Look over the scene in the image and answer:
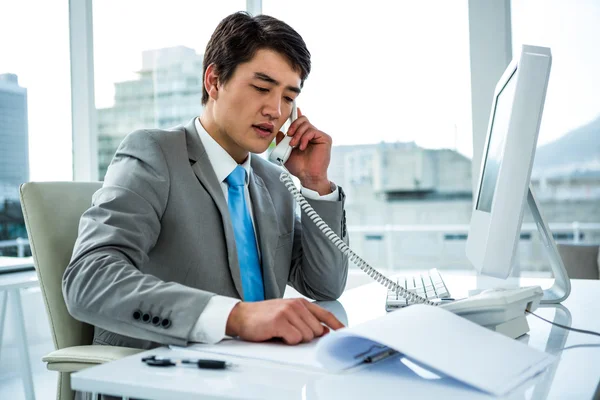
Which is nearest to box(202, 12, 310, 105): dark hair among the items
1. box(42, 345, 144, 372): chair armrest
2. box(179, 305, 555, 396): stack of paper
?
box(42, 345, 144, 372): chair armrest

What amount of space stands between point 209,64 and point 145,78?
84.8 inches

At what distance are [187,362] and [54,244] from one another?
24.3 inches

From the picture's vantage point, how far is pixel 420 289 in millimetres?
1345

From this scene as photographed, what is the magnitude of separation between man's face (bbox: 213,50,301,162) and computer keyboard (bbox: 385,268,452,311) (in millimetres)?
484

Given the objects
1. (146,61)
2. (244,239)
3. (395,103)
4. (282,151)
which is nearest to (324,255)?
(244,239)

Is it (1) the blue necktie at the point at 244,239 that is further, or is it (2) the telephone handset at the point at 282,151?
(2) the telephone handset at the point at 282,151

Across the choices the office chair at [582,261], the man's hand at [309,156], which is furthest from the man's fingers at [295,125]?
the office chair at [582,261]

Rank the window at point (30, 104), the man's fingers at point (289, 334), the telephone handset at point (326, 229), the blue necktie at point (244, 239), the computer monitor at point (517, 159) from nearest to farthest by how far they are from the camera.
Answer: the man's fingers at point (289, 334) → the computer monitor at point (517, 159) → the telephone handset at point (326, 229) → the blue necktie at point (244, 239) → the window at point (30, 104)

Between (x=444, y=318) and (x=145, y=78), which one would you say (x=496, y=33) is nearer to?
(x=145, y=78)

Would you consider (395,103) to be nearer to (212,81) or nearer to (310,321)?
(212,81)

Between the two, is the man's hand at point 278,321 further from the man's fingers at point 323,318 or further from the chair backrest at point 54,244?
the chair backrest at point 54,244

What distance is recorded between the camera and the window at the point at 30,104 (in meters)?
2.82

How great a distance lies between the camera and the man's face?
1461 millimetres

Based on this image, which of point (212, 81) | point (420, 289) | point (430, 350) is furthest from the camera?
point (212, 81)
